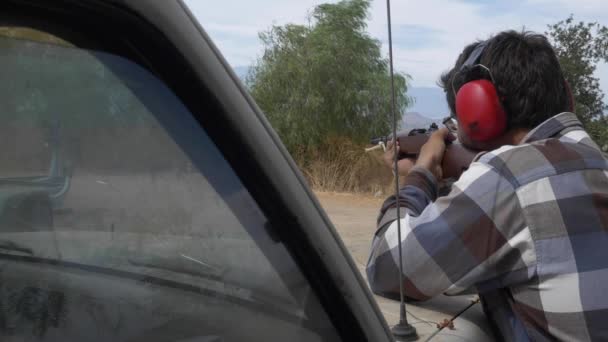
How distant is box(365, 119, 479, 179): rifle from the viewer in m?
2.45

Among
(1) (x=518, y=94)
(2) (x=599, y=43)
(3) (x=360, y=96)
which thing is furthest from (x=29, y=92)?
(2) (x=599, y=43)

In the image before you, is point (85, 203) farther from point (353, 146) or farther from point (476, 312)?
point (353, 146)

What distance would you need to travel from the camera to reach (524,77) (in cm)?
218

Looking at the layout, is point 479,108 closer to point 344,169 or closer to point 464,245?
point 464,245

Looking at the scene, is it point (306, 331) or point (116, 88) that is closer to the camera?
point (116, 88)

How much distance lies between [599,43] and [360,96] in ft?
20.9

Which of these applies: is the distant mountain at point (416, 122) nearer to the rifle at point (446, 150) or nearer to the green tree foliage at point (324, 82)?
the rifle at point (446, 150)

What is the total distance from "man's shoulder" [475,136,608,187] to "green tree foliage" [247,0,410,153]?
15.6 metres

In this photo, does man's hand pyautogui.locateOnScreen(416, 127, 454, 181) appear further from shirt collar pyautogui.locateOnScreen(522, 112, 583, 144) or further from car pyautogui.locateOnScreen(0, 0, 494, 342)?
car pyautogui.locateOnScreen(0, 0, 494, 342)

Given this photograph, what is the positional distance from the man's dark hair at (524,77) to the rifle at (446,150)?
253 millimetres

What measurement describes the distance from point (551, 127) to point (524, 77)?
0.64ft

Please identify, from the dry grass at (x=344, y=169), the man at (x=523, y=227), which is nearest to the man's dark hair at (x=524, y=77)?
the man at (x=523, y=227)

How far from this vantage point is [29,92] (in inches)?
30.0

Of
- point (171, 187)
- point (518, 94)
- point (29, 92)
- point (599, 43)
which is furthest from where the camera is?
point (599, 43)
